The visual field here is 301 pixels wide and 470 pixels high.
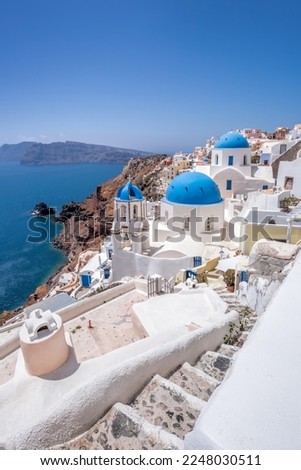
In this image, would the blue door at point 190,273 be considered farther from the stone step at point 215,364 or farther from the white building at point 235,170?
the white building at point 235,170

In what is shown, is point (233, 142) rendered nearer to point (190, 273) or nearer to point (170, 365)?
point (190, 273)

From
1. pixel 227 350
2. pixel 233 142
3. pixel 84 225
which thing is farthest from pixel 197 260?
pixel 84 225

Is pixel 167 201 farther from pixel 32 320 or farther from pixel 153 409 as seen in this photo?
pixel 153 409

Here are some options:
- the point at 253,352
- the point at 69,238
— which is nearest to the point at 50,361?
the point at 253,352

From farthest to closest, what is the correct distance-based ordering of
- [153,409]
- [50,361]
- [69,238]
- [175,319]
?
[69,238] < [175,319] < [50,361] < [153,409]

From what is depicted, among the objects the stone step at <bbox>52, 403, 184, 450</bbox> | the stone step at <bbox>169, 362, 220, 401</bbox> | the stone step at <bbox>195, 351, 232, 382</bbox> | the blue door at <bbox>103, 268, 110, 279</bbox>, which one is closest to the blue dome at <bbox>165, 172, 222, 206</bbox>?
the blue door at <bbox>103, 268, 110, 279</bbox>

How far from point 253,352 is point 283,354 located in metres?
0.24

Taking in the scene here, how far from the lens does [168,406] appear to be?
262cm

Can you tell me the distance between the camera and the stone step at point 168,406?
2.44 metres

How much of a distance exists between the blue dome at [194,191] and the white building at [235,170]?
4.70 metres

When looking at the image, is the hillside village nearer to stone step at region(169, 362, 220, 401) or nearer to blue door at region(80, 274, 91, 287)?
stone step at region(169, 362, 220, 401)

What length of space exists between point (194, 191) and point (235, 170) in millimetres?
6163

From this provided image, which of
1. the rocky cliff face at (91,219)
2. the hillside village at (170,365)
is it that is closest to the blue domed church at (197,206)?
the hillside village at (170,365)
